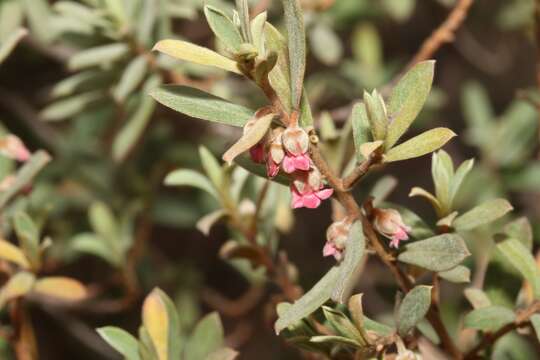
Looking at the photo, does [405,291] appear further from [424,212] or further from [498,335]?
[424,212]

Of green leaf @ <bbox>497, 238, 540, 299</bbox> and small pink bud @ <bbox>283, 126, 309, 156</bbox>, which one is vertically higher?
small pink bud @ <bbox>283, 126, 309, 156</bbox>

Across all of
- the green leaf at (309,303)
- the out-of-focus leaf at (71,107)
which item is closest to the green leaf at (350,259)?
the green leaf at (309,303)

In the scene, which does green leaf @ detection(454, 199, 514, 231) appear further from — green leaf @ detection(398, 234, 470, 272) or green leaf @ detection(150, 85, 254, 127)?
green leaf @ detection(150, 85, 254, 127)

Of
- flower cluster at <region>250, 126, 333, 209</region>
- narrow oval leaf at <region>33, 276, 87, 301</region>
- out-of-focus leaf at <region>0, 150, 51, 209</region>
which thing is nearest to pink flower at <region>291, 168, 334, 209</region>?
flower cluster at <region>250, 126, 333, 209</region>

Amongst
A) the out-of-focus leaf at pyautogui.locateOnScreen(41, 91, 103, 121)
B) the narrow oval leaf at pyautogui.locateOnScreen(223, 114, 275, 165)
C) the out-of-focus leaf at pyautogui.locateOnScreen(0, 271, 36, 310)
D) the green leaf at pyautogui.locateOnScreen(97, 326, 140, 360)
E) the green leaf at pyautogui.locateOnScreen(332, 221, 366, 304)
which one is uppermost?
the narrow oval leaf at pyautogui.locateOnScreen(223, 114, 275, 165)

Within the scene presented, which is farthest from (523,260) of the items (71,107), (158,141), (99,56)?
(158,141)

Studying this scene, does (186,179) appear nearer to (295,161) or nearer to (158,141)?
(295,161)

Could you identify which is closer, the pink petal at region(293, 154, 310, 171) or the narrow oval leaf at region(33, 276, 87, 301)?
the pink petal at region(293, 154, 310, 171)
